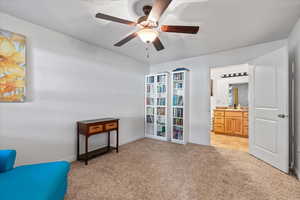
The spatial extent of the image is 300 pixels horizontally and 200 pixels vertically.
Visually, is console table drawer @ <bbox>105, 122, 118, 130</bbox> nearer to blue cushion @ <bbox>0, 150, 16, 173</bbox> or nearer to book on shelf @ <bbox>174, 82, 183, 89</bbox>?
blue cushion @ <bbox>0, 150, 16, 173</bbox>

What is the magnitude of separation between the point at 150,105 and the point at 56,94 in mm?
2612

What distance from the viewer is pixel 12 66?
1.99m

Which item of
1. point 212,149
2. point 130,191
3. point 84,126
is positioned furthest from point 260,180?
point 84,126

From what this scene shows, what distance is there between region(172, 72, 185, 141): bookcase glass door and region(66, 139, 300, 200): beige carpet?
898 mm

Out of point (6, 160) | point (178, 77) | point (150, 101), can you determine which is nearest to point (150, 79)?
point (150, 101)

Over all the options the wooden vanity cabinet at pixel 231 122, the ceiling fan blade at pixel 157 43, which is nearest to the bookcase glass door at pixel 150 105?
the ceiling fan blade at pixel 157 43

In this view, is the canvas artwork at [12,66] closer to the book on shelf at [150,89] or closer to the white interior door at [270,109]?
the book on shelf at [150,89]

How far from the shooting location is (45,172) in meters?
1.42

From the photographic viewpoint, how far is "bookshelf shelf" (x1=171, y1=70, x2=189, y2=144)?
3.80 meters

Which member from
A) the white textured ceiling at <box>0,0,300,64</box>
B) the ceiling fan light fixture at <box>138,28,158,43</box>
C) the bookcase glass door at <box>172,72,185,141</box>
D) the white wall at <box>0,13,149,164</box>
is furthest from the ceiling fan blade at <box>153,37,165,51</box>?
the bookcase glass door at <box>172,72,185,141</box>

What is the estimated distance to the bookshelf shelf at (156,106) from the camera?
4.19 m

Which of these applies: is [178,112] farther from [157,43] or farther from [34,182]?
[34,182]

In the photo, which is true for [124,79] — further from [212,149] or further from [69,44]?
[212,149]

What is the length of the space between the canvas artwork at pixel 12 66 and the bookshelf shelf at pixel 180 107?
3.26 meters
